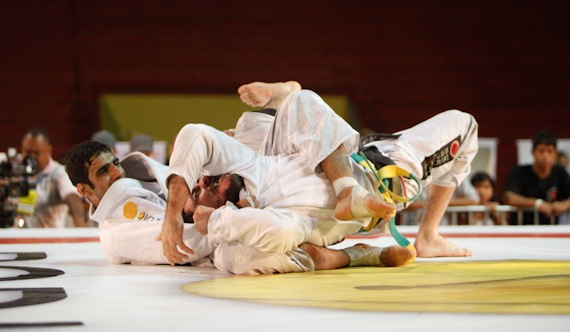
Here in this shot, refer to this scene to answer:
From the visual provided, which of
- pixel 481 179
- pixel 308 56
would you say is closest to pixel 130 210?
pixel 481 179

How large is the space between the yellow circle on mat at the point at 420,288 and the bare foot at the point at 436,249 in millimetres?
394

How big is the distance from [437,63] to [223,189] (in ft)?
27.3

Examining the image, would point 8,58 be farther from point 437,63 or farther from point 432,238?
point 432,238

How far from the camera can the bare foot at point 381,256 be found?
2828 millimetres

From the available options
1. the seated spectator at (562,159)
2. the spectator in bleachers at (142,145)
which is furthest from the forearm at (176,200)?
the seated spectator at (562,159)

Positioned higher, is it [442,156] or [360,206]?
[442,156]

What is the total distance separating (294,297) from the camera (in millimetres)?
2010

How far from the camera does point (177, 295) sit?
82.6 inches

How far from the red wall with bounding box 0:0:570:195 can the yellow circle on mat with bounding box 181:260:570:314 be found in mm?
7636

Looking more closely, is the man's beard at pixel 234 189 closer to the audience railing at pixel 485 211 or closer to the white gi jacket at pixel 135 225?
the white gi jacket at pixel 135 225

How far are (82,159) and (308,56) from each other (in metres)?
7.51

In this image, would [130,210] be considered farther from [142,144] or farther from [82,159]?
[142,144]

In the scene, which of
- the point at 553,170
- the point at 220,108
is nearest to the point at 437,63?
the point at 220,108

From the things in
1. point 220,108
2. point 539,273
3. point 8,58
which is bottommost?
point 539,273
